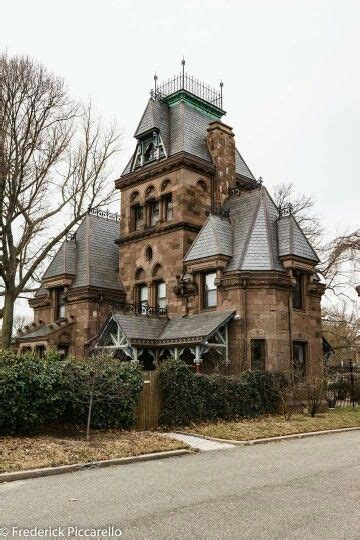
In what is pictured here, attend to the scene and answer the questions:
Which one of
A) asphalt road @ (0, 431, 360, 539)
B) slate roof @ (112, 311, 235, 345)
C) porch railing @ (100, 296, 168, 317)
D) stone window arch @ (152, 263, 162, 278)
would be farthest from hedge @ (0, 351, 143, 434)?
stone window arch @ (152, 263, 162, 278)

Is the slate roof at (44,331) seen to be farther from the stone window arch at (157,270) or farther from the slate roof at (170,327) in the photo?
the stone window arch at (157,270)

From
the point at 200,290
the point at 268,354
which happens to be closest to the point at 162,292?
the point at 200,290

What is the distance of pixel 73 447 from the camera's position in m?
12.7

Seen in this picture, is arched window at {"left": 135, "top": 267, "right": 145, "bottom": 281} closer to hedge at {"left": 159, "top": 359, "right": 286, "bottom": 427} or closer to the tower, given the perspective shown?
the tower

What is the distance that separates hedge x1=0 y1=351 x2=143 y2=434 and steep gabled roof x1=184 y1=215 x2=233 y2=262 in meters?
10.3

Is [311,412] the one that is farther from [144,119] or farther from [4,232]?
[144,119]

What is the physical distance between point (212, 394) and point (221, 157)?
15.9m

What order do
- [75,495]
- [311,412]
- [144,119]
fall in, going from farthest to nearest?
1. [144,119]
2. [311,412]
3. [75,495]

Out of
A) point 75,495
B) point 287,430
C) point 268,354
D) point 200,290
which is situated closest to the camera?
point 75,495

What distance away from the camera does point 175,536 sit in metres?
6.35

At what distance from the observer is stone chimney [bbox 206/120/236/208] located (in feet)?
98.0

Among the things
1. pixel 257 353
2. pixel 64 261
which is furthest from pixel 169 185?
pixel 257 353

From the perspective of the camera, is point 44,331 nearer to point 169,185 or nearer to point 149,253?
point 149,253

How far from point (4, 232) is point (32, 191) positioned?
253cm
